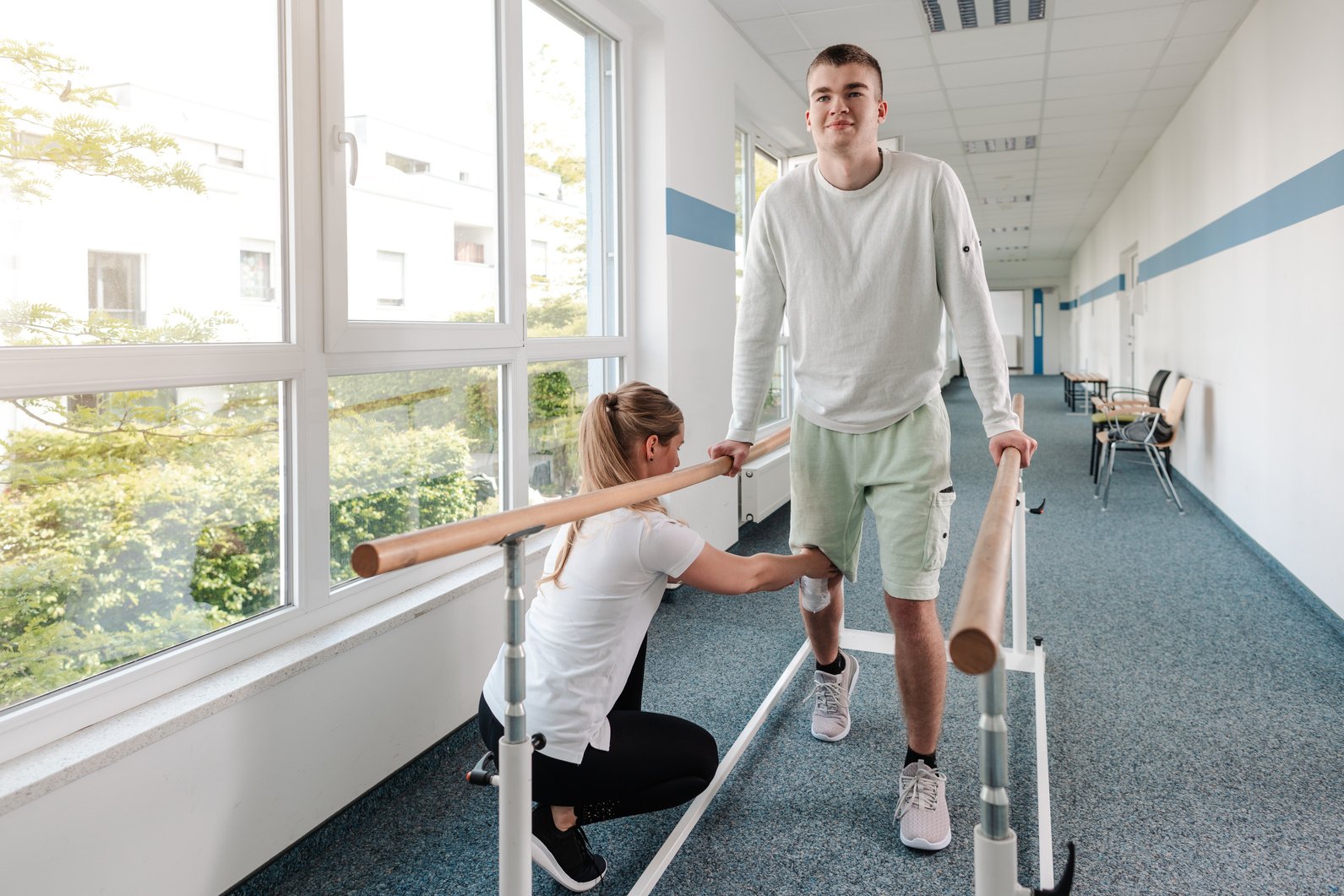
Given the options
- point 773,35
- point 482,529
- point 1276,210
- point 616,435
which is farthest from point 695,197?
point 482,529

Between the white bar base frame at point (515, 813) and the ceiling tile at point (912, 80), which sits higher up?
the ceiling tile at point (912, 80)

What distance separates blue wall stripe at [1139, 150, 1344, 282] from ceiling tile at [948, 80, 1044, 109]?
1.46 m

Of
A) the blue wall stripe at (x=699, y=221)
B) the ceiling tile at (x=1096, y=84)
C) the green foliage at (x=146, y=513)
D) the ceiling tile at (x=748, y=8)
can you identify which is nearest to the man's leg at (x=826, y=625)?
the green foliage at (x=146, y=513)

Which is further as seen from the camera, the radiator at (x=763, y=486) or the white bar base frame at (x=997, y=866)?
the radiator at (x=763, y=486)

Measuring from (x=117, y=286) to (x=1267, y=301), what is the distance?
4.85 meters

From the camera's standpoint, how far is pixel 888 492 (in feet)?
6.80

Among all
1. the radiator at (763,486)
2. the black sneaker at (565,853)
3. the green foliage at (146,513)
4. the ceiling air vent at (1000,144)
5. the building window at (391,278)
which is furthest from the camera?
the ceiling air vent at (1000,144)

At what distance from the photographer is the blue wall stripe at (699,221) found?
12.8 ft

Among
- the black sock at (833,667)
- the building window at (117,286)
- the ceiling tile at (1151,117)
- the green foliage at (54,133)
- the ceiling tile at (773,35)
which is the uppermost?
the ceiling tile at (1151,117)

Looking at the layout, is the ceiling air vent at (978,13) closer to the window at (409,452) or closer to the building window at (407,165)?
the building window at (407,165)

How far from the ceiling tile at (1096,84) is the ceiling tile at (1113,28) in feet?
2.27

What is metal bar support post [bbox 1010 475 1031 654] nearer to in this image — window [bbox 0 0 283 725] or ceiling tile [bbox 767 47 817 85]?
window [bbox 0 0 283 725]

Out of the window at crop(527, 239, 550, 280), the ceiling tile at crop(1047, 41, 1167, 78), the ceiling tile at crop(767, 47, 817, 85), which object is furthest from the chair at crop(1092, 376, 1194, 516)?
the window at crop(527, 239, 550, 280)

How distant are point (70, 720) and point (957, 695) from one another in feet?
7.52
